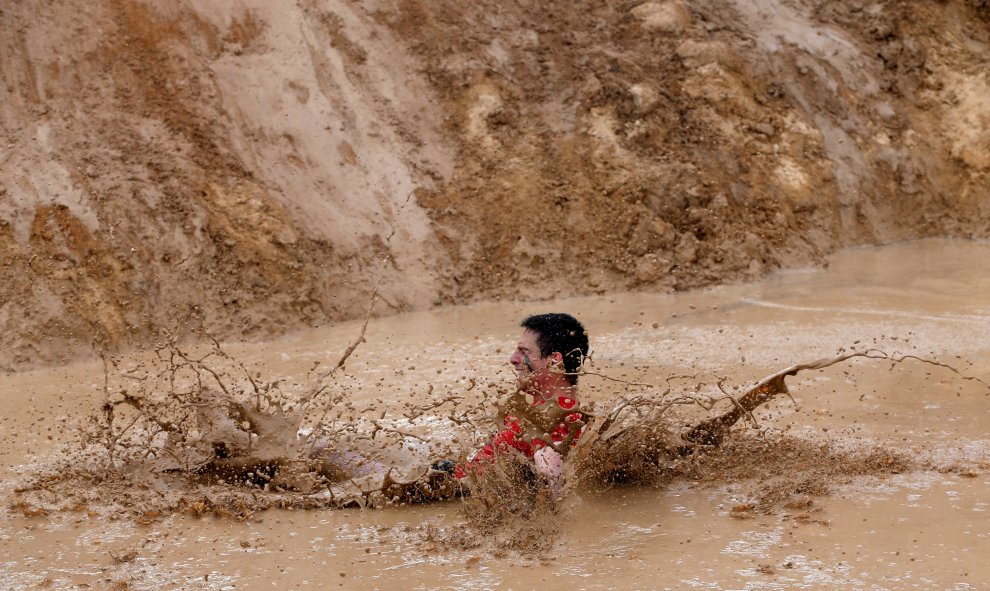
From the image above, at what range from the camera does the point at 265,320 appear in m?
8.72

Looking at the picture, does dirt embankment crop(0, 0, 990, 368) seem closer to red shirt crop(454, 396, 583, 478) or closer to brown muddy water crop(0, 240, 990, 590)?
brown muddy water crop(0, 240, 990, 590)

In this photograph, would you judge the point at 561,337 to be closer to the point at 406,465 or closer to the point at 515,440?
→ the point at 515,440

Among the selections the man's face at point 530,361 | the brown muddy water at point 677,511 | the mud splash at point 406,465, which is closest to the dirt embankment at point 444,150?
the brown muddy water at point 677,511

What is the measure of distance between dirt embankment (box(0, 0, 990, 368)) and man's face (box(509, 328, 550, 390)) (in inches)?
161

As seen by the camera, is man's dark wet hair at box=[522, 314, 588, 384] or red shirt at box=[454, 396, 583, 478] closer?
red shirt at box=[454, 396, 583, 478]

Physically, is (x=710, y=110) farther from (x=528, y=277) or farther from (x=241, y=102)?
(x=241, y=102)

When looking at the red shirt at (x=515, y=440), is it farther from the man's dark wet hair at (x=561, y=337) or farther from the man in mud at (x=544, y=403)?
the man's dark wet hair at (x=561, y=337)

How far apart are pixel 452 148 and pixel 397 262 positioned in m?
1.61

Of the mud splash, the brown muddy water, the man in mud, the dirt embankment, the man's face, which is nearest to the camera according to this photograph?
the brown muddy water

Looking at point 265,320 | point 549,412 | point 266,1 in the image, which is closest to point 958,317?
point 549,412

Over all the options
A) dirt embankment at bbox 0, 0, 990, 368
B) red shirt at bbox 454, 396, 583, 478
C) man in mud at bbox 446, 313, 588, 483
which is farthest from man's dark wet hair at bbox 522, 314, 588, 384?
dirt embankment at bbox 0, 0, 990, 368

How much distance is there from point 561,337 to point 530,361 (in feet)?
0.60

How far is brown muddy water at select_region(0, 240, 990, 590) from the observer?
4.01 meters

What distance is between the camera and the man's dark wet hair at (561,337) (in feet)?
16.3
